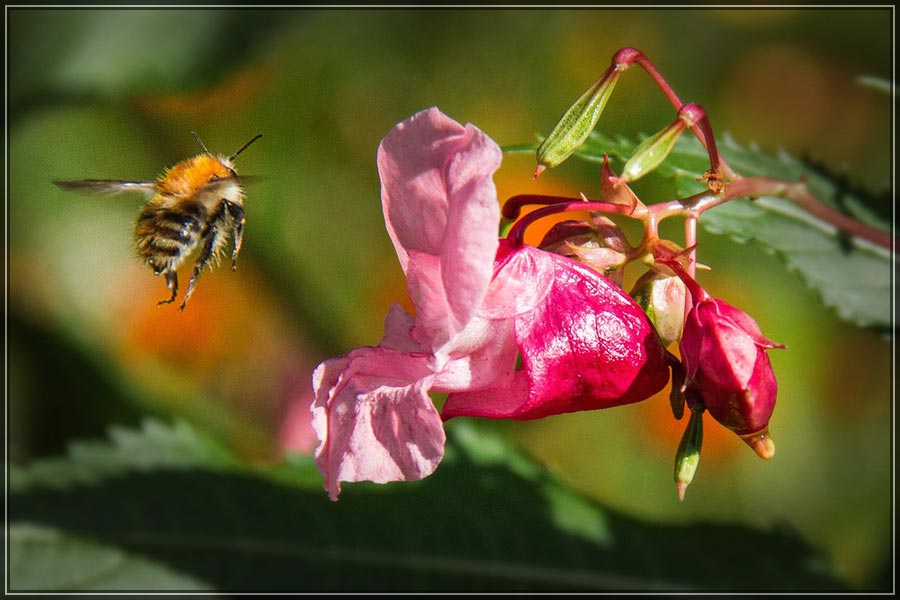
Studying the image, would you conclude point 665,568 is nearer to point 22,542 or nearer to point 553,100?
point 22,542

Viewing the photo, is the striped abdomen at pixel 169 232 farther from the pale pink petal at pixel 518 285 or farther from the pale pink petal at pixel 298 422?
the pale pink petal at pixel 298 422

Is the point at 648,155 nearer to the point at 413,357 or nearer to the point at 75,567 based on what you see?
the point at 413,357

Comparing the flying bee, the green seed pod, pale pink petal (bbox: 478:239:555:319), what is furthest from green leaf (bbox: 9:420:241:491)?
the green seed pod

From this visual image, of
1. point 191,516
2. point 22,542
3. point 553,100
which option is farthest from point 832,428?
point 22,542

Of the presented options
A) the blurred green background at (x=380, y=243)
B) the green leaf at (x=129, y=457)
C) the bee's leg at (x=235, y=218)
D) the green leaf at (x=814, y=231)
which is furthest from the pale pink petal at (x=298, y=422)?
the green leaf at (x=814, y=231)

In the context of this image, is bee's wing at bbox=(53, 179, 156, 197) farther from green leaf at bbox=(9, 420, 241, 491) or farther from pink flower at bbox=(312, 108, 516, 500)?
pink flower at bbox=(312, 108, 516, 500)
